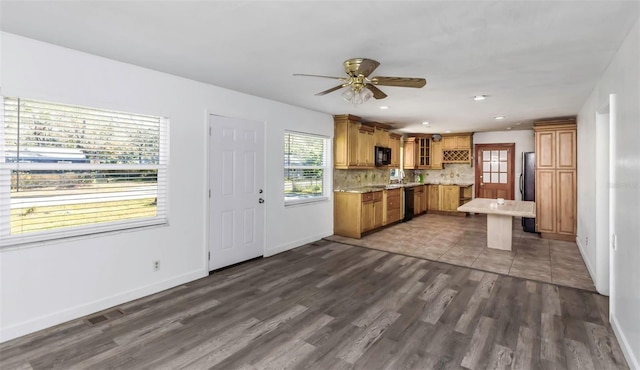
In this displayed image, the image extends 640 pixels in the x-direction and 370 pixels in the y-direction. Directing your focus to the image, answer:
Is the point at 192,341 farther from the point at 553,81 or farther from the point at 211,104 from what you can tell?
the point at 553,81

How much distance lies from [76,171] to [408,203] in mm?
6599

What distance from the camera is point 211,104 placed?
3.86 m

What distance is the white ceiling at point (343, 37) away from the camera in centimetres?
198

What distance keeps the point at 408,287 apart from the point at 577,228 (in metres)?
4.06

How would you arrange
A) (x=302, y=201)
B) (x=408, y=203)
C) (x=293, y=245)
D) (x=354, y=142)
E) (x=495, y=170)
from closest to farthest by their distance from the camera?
(x=293, y=245) < (x=302, y=201) < (x=354, y=142) < (x=408, y=203) < (x=495, y=170)

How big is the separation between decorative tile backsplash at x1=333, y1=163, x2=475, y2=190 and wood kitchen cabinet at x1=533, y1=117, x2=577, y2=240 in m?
2.83

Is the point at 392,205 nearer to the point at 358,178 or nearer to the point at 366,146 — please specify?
the point at 358,178

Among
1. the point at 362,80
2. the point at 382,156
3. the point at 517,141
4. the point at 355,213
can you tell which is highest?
the point at 517,141

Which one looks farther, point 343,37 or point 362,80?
point 362,80

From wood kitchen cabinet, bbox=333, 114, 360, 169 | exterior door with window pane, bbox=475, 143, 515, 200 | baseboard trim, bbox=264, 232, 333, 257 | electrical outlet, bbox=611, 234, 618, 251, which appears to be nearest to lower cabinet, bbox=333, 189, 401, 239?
baseboard trim, bbox=264, 232, 333, 257

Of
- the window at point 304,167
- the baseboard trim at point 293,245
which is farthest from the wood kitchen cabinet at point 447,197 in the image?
the window at point 304,167

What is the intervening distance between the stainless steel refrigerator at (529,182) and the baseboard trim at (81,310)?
646 centimetres

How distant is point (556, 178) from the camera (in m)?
5.79

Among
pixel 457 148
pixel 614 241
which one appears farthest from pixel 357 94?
pixel 457 148
